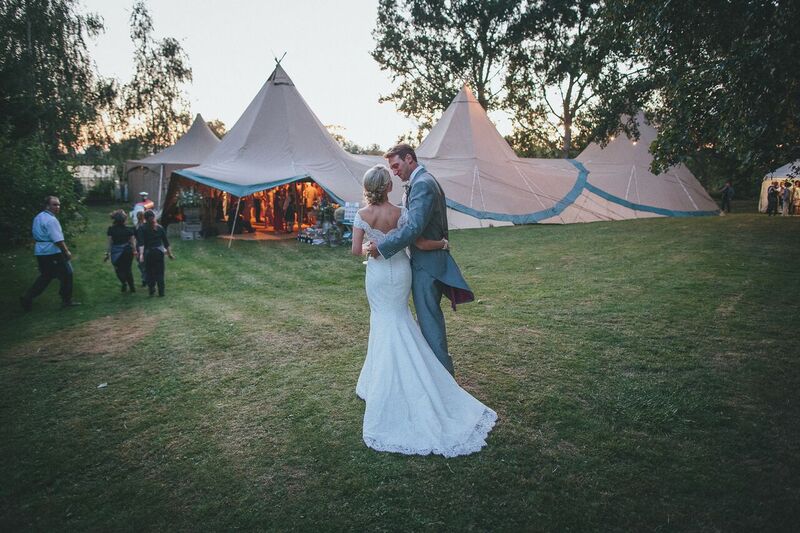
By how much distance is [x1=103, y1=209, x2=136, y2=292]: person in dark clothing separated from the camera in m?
7.53

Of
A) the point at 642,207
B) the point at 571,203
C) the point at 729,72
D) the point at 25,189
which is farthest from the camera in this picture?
the point at 642,207

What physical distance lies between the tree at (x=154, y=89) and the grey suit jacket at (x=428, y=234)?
32553 millimetres

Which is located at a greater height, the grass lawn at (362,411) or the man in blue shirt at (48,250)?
the man in blue shirt at (48,250)

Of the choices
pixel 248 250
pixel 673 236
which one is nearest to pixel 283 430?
pixel 248 250

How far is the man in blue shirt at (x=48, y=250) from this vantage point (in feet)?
20.9

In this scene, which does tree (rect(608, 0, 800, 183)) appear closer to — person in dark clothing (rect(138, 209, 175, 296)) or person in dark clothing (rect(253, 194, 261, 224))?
person in dark clothing (rect(138, 209, 175, 296))

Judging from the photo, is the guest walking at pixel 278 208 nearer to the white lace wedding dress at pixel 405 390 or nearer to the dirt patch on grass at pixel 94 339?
the dirt patch on grass at pixel 94 339

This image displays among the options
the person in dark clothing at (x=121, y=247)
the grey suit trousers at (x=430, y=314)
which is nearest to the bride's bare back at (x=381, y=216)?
the grey suit trousers at (x=430, y=314)

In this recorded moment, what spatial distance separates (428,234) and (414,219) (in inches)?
10.7

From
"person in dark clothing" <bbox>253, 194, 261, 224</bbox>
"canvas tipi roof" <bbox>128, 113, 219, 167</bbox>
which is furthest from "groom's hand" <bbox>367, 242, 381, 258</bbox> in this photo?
"canvas tipi roof" <bbox>128, 113, 219, 167</bbox>

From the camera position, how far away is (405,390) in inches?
124

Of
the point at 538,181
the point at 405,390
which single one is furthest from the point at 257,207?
the point at 405,390

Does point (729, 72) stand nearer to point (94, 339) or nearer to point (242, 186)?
point (94, 339)

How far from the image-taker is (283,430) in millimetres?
3244
